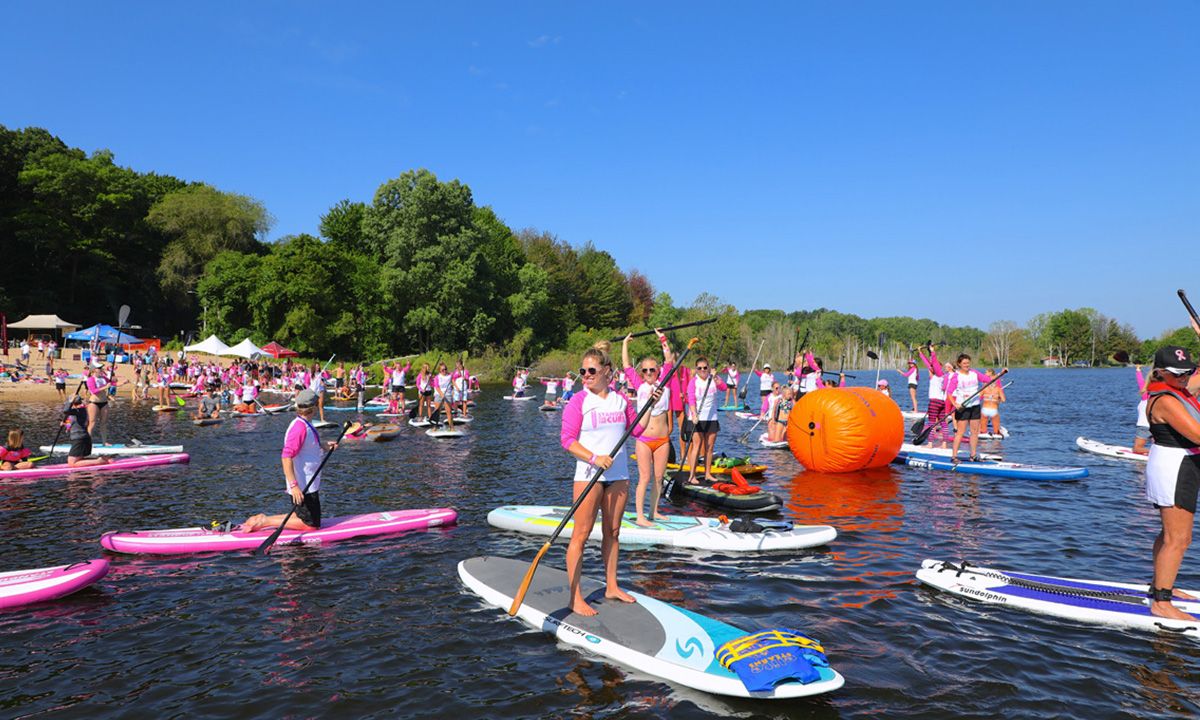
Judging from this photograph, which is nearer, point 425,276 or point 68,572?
point 68,572

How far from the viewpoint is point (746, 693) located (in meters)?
5.20

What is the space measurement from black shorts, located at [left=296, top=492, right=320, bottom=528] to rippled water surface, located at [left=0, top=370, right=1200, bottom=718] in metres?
0.47

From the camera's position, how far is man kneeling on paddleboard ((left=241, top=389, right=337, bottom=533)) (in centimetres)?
907

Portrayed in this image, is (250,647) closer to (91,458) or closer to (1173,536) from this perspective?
(1173,536)

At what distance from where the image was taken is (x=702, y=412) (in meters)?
12.6

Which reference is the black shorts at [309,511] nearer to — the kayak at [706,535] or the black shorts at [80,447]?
the kayak at [706,535]

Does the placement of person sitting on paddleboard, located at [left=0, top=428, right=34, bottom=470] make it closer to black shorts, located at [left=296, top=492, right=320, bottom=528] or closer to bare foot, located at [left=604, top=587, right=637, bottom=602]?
black shorts, located at [left=296, top=492, right=320, bottom=528]

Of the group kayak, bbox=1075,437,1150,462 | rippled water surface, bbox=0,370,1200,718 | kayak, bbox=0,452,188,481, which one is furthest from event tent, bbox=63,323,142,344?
kayak, bbox=1075,437,1150,462

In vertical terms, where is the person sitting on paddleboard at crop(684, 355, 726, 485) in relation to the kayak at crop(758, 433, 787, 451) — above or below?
above

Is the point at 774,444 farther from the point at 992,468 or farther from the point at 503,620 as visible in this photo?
the point at 503,620

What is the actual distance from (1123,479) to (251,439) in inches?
926

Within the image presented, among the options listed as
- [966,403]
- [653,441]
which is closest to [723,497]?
[653,441]

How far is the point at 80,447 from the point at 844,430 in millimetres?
17171

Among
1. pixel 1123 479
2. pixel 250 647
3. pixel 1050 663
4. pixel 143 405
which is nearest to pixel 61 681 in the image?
pixel 250 647
